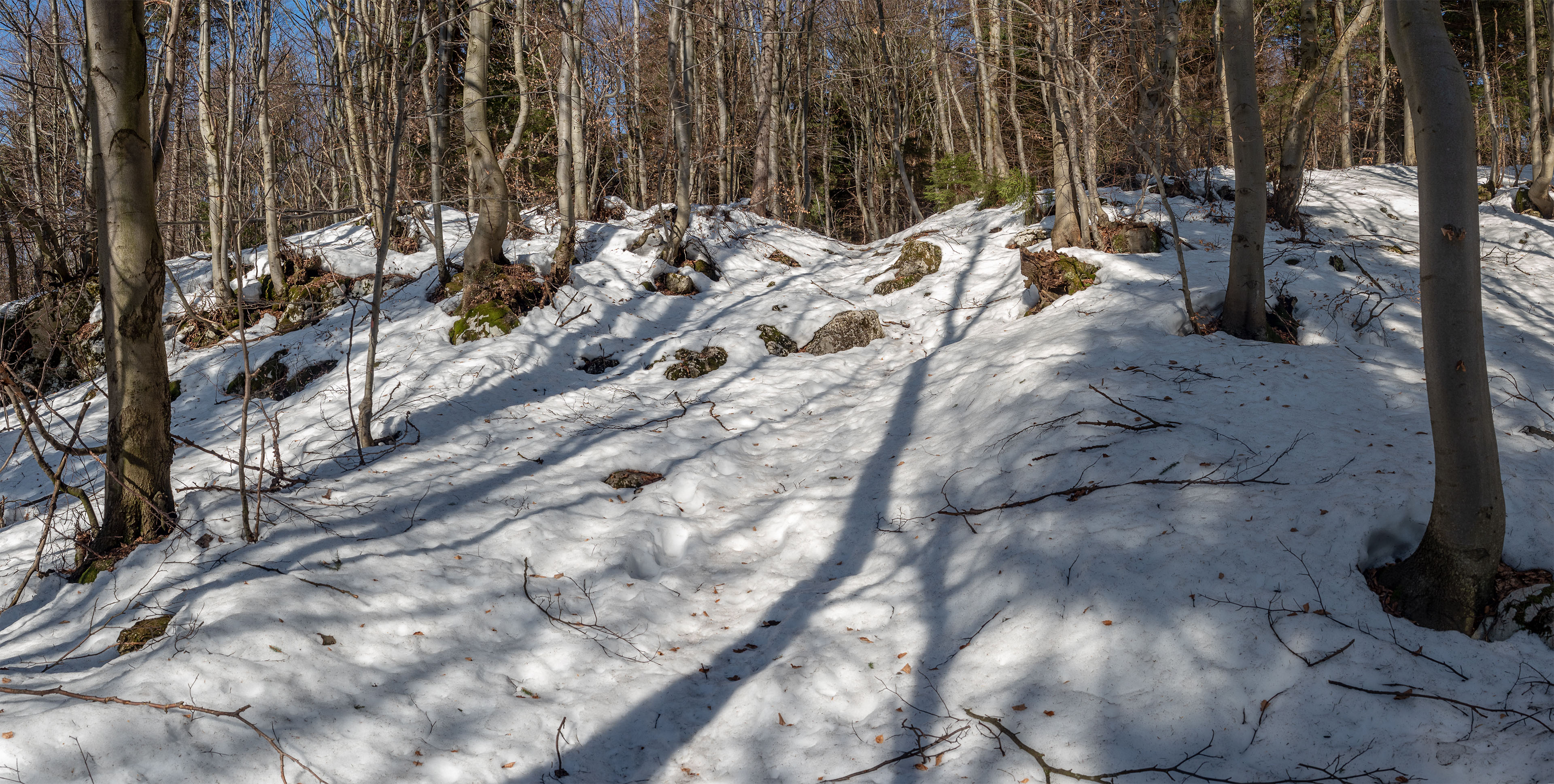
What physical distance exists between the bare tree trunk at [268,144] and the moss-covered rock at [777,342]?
710 centimetres

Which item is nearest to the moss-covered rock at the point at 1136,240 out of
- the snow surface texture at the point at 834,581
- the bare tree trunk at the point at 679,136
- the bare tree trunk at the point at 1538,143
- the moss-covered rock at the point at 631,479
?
the snow surface texture at the point at 834,581

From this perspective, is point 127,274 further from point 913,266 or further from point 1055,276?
point 913,266

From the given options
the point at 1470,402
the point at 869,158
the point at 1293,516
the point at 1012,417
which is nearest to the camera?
the point at 1470,402

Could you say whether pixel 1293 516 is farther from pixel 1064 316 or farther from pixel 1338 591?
pixel 1064 316

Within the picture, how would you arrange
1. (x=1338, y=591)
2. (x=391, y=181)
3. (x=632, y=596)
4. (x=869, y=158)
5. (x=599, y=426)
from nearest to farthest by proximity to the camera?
(x=1338, y=591)
(x=632, y=596)
(x=391, y=181)
(x=599, y=426)
(x=869, y=158)

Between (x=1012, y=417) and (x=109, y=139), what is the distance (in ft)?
21.9

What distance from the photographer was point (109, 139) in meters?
4.27

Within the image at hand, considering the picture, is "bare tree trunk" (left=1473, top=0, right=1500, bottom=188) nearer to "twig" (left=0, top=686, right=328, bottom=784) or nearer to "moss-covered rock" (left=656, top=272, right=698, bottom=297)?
"moss-covered rock" (left=656, top=272, right=698, bottom=297)

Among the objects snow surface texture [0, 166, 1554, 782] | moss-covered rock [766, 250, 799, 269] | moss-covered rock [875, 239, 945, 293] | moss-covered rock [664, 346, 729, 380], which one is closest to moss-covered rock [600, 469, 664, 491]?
snow surface texture [0, 166, 1554, 782]

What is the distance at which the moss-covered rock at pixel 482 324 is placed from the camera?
9875mm

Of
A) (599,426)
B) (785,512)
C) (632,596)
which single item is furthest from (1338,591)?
(599,426)

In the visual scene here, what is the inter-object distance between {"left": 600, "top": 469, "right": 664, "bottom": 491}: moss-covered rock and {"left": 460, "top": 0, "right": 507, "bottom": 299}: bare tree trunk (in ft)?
15.4

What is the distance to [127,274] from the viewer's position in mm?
4371

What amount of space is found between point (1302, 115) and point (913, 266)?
20.2ft
